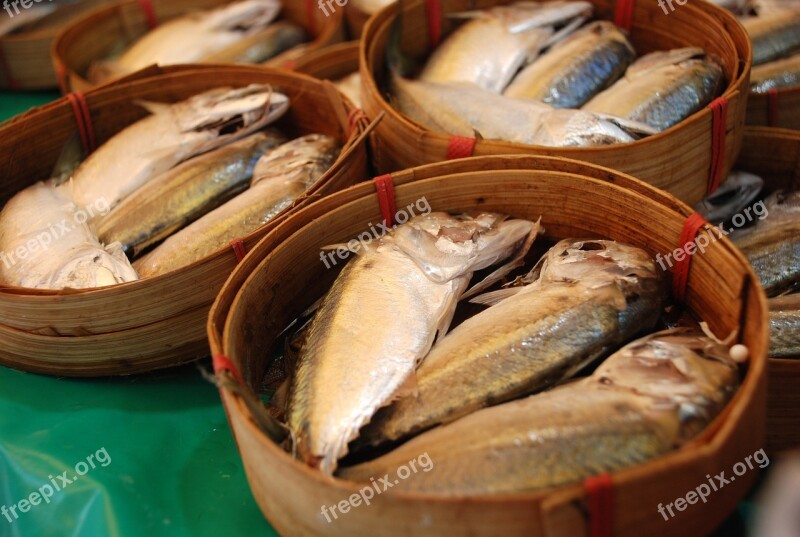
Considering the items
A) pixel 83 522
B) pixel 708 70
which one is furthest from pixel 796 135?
pixel 83 522

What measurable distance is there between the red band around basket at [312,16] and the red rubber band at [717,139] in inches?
98.2

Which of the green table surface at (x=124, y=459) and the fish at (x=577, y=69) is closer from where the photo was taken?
the green table surface at (x=124, y=459)

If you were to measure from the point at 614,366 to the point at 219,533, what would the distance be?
1089 millimetres

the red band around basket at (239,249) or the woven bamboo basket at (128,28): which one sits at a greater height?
the woven bamboo basket at (128,28)

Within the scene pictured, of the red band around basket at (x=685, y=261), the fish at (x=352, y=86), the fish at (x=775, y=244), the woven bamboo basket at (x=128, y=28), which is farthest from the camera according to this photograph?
the woven bamboo basket at (x=128, y=28)

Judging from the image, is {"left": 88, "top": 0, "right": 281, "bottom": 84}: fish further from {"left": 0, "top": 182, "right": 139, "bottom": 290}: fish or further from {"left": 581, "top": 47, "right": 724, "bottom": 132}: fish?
{"left": 581, "top": 47, "right": 724, "bottom": 132}: fish

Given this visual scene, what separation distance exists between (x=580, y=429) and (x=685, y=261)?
698mm

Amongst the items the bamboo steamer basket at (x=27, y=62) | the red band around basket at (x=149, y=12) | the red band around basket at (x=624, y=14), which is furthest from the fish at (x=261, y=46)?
the red band around basket at (x=624, y=14)

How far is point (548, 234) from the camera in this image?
2.19 meters

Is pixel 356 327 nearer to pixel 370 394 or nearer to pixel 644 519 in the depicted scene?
pixel 370 394

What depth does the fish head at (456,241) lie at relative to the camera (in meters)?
1.98

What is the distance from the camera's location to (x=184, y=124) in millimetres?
2730

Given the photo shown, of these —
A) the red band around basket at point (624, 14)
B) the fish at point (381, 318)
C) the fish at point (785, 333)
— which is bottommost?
the fish at point (785, 333)

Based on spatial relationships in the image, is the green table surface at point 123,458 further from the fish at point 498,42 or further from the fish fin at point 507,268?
the fish at point 498,42
